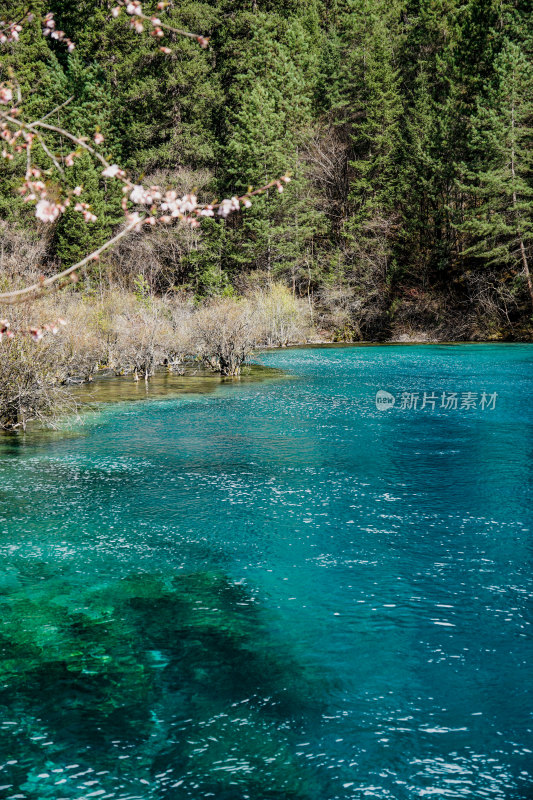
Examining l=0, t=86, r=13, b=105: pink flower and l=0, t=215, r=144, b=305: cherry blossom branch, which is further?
l=0, t=86, r=13, b=105: pink flower

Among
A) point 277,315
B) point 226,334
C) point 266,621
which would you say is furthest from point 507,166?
point 266,621

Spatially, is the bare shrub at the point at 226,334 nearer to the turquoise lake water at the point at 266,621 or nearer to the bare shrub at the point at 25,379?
the bare shrub at the point at 25,379

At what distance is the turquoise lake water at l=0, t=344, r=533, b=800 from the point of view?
4.47 meters

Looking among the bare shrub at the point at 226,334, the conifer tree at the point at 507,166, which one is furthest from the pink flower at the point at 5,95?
the conifer tree at the point at 507,166

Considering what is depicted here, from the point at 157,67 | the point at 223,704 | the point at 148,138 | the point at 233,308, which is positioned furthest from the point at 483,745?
the point at 157,67

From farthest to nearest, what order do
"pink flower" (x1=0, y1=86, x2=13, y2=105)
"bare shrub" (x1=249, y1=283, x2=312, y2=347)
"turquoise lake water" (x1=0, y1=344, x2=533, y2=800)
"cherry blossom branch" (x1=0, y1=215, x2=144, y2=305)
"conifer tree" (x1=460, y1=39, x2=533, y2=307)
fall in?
"bare shrub" (x1=249, y1=283, x2=312, y2=347) → "conifer tree" (x1=460, y1=39, x2=533, y2=307) → "pink flower" (x1=0, y1=86, x2=13, y2=105) → "turquoise lake water" (x1=0, y1=344, x2=533, y2=800) → "cherry blossom branch" (x1=0, y1=215, x2=144, y2=305)

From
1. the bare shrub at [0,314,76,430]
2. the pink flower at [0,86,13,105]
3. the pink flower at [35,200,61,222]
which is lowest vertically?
the bare shrub at [0,314,76,430]
